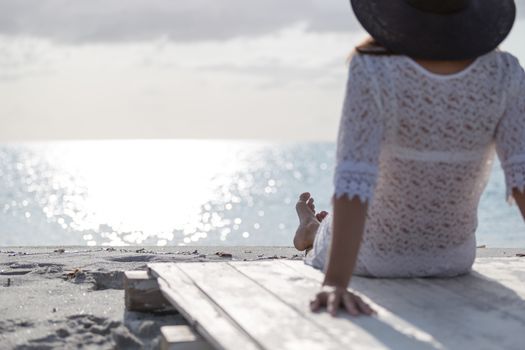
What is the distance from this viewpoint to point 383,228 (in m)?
3.60

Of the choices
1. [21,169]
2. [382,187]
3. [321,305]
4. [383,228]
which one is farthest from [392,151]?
[21,169]

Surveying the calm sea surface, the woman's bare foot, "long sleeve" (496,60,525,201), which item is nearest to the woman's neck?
"long sleeve" (496,60,525,201)

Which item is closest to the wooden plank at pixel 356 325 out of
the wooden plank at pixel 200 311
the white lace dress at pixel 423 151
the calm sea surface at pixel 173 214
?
the wooden plank at pixel 200 311

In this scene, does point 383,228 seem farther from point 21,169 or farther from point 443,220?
point 21,169

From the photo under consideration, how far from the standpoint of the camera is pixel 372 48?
321 cm

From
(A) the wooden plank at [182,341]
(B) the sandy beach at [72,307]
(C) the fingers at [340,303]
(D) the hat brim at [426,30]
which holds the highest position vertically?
(D) the hat brim at [426,30]

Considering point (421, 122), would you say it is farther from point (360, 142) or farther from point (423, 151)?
point (360, 142)

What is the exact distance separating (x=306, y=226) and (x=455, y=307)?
202 cm

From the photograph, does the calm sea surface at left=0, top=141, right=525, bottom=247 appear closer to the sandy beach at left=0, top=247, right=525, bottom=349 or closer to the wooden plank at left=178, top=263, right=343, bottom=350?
the sandy beach at left=0, top=247, right=525, bottom=349

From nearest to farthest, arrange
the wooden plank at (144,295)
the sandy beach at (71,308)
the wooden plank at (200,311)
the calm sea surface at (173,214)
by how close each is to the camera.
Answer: the wooden plank at (200,311) → the sandy beach at (71,308) → the wooden plank at (144,295) → the calm sea surface at (173,214)

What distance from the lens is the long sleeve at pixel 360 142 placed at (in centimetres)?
305

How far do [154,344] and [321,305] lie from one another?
91 centimetres

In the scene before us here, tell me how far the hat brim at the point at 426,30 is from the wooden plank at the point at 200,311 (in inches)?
47.1

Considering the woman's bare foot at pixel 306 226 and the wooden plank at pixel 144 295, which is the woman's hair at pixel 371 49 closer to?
the wooden plank at pixel 144 295
